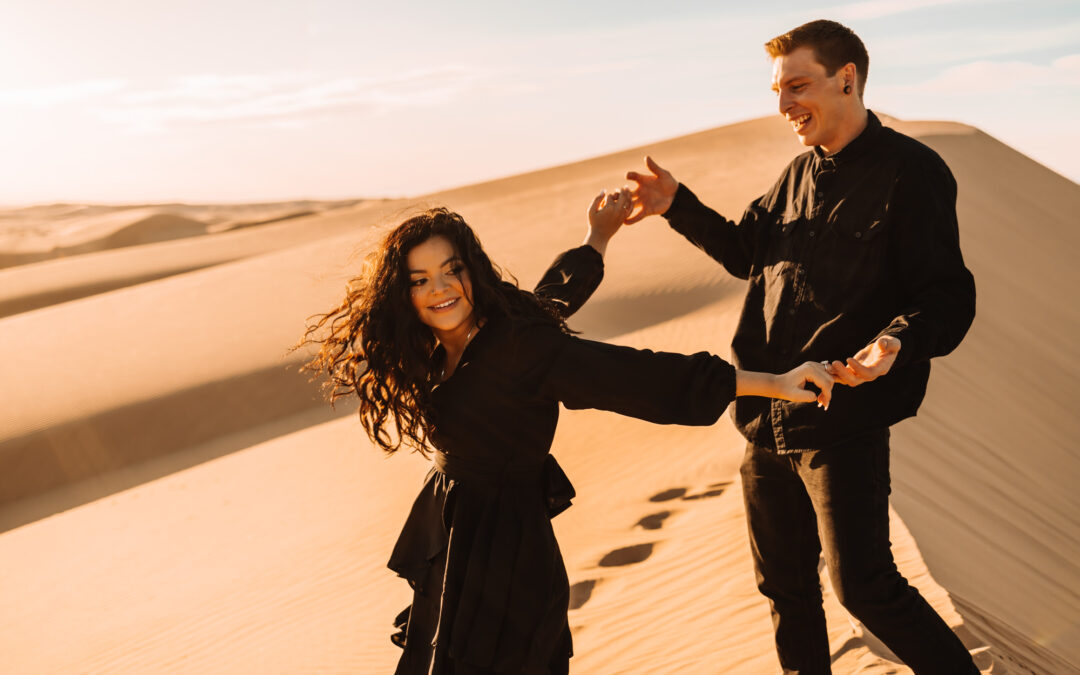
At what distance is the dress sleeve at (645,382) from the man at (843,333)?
0.36 meters

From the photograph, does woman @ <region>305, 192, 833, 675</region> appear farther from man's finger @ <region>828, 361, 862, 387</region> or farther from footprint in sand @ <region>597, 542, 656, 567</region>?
footprint in sand @ <region>597, 542, 656, 567</region>

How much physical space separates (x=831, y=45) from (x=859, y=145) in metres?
0.32

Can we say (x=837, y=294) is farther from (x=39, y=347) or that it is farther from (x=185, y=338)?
(x=39, y=347)

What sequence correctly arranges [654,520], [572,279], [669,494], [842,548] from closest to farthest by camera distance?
[842,548] < [572,279] < [654,520] < [669,494]

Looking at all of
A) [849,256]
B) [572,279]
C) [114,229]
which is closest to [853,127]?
[849,256]

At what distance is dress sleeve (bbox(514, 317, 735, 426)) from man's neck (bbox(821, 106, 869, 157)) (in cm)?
93

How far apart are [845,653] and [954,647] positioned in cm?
146

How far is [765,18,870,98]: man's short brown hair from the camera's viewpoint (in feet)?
9.43

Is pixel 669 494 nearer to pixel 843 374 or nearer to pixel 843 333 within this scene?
pixel 843 333

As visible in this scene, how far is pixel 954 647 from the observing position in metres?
2.67

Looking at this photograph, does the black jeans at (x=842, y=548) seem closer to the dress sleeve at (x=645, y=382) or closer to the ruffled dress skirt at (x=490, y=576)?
the dress sleeve at (x=645, y=382)

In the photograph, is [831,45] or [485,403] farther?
[831,45]

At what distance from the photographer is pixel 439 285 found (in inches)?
105

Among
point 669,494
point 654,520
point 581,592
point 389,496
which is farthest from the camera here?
point 389,496
